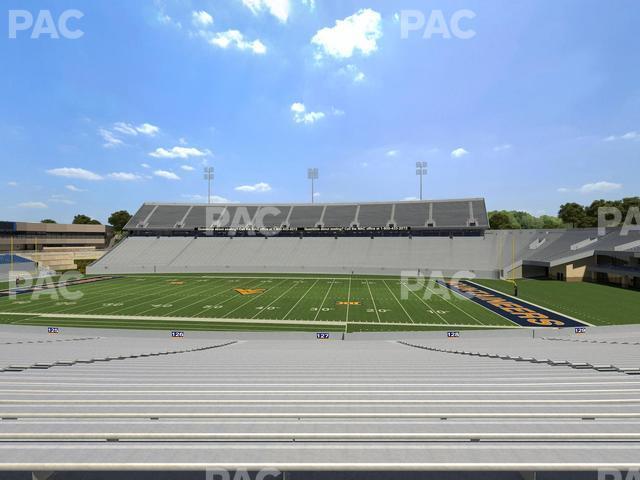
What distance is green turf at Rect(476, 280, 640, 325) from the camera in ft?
82.4

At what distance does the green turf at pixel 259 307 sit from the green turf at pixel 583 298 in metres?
6.54

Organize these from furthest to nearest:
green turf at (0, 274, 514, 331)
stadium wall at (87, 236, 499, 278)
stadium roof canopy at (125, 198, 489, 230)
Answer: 1. stadium roof canopy at (125, 198, 489, 230)
2. stadium wall at (87, 236, 499, 278)
3. green turf at (0, 274, 514, 331)

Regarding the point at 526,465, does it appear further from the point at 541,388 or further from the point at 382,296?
the point at 382,296

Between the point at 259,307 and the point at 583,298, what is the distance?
2880 centimetres

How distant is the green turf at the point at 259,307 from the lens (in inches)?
935

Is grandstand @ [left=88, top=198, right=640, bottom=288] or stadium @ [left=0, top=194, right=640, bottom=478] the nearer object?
stadium @ [left=0, top=194, right=640, bottom=478]

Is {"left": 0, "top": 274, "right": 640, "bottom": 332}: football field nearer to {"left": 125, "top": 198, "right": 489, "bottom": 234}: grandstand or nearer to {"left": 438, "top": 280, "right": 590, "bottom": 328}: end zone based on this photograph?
{"left": 438, "top": 280, "right": 590, "bottom": 328}: end zone

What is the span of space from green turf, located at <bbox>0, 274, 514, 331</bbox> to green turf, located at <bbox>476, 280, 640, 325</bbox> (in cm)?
654

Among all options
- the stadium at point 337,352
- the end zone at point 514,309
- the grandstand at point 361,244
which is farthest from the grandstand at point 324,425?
the grandstand at point 361,244

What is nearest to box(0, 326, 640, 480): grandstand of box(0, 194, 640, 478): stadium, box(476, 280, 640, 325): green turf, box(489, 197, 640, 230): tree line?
box(0, 194, 640, 478): stadium

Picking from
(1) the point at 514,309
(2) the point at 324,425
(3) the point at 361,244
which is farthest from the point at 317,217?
(2) the point at 324,425

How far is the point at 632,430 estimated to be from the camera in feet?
10.1

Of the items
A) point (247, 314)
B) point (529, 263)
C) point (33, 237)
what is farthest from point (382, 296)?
point (33, 237)

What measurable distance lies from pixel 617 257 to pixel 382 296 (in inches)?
1170
